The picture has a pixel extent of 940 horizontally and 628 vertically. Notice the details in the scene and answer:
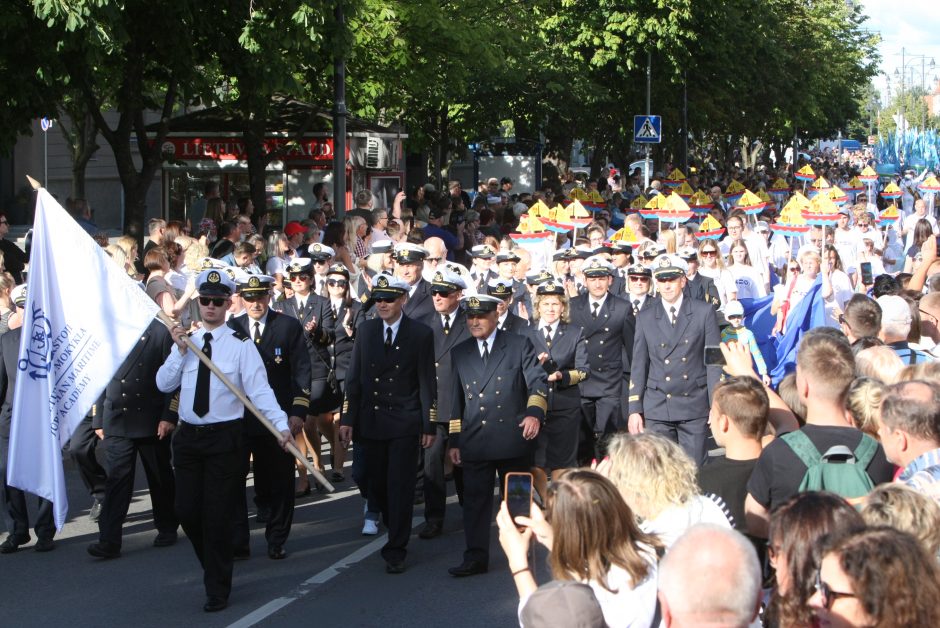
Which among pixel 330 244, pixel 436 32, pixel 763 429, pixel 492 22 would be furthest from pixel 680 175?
pixel 763 429

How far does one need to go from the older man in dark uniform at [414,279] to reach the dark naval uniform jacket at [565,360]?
4.27 feet

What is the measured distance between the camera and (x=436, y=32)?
22.2m

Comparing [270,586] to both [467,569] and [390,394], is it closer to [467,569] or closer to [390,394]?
[467,569]

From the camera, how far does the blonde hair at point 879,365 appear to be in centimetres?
695

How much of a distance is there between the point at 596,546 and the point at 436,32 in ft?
61.2

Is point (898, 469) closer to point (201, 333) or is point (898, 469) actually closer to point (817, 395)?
point (817, 395)

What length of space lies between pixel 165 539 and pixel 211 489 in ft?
5.72

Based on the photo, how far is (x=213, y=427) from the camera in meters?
7.93

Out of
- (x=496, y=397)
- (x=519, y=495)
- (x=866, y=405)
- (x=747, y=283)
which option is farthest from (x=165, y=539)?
(x=747, y=283)

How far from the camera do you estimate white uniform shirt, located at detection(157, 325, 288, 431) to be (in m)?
7.96

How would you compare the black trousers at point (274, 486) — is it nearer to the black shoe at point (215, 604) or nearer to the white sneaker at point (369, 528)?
the white sneaker at point (369, 528)

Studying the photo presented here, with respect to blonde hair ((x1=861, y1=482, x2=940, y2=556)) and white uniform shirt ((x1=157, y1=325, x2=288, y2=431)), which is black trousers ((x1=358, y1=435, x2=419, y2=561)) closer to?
white uniform shirt ((x1=157, y1=325, x2=288, y2=431))

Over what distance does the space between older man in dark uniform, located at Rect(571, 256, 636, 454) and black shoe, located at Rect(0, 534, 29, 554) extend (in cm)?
420

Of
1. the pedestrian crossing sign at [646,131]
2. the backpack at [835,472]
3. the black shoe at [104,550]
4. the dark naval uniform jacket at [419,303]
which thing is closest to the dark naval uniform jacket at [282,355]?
the black shoe at [104,550]
